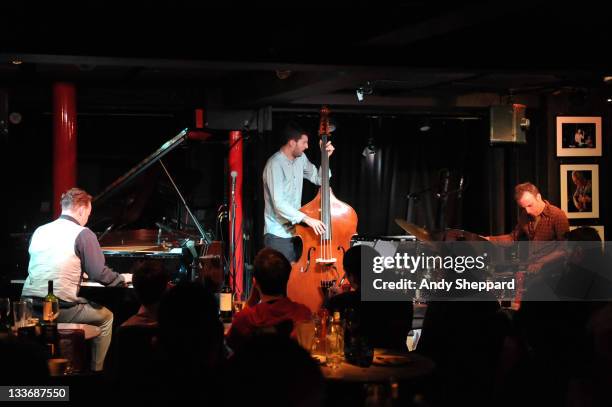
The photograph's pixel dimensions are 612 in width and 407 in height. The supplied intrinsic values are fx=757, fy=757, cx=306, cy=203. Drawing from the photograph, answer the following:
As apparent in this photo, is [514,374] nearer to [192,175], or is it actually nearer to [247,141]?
[192,175]

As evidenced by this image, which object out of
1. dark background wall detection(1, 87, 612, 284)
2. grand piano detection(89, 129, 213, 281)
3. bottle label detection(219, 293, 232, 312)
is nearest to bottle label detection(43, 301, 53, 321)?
bottle label detection(219, 293, 232, 312)

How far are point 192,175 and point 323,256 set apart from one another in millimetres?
A: 2049

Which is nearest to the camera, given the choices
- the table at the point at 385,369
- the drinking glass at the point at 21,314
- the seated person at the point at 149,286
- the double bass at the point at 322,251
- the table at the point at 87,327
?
the table at the point at 385,369

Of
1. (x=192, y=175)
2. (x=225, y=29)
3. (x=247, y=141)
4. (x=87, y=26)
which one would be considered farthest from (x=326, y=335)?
(x=247, y=141)

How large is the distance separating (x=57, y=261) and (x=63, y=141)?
291cm

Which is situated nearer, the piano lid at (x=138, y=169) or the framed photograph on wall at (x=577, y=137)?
the piano lid at (x=138, y=169)

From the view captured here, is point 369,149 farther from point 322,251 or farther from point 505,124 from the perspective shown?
point 322,251

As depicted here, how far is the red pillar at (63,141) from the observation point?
793cm

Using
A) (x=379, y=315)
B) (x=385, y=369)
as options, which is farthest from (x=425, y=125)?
(x=385, y=369)

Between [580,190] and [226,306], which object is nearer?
[226,306]

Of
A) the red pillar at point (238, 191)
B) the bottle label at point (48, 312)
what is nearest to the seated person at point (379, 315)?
the bottle label at point (48, 312)

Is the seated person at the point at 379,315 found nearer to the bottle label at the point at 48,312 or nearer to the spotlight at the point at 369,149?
the bottle label at the point at 48,312

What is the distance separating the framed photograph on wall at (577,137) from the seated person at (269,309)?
585cm

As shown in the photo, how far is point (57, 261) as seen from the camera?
5375 millimetres
